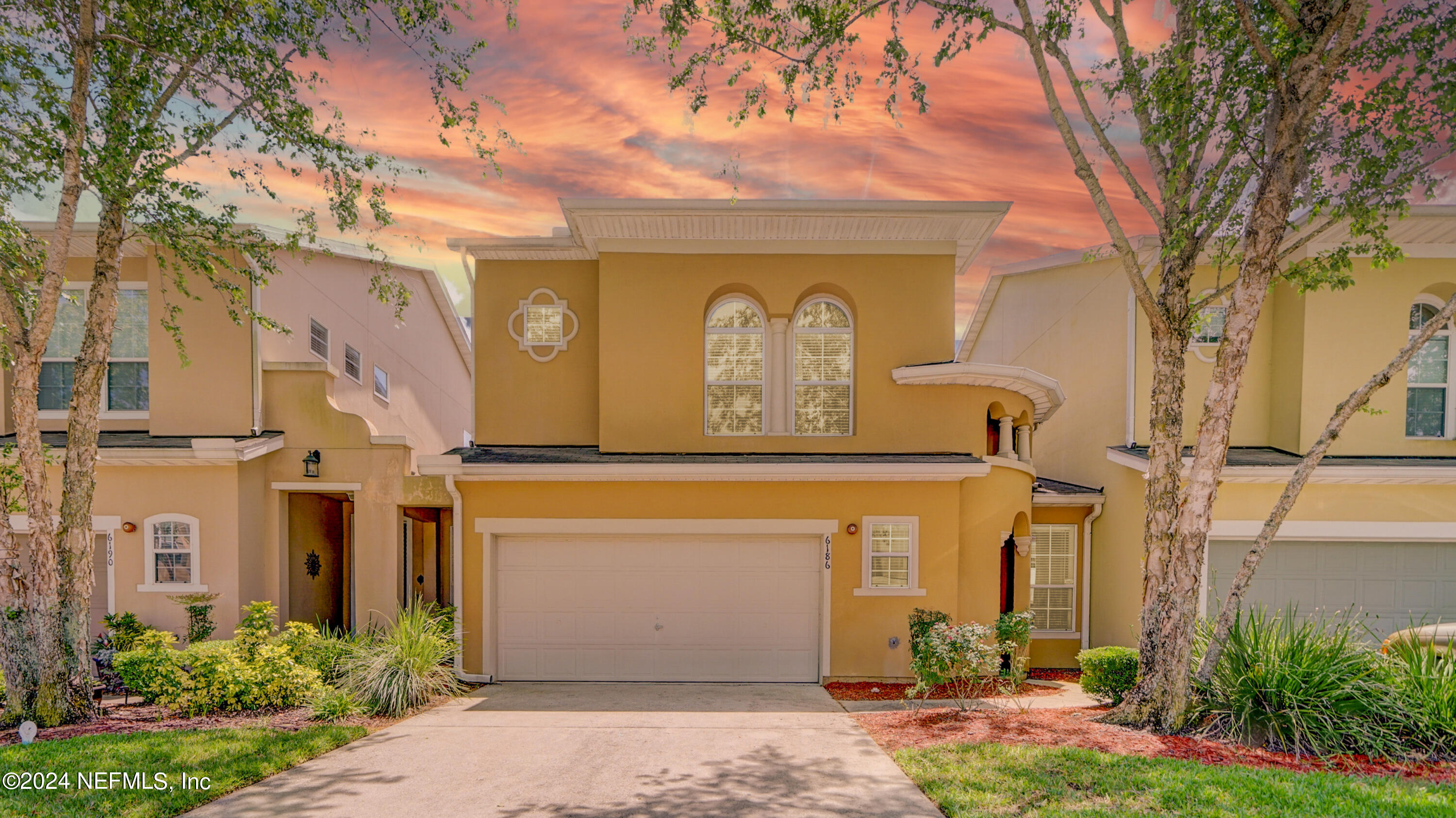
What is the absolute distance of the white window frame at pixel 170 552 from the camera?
10492mm

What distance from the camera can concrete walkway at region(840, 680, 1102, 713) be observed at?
8.79 metres

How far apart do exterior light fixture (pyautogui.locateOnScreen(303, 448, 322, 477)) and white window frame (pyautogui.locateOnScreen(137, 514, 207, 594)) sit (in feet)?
5.06

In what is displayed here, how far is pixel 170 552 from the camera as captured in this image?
10531 mm

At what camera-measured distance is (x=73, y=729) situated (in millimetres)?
7316

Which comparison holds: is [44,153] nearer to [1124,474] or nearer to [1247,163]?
[1247,163]

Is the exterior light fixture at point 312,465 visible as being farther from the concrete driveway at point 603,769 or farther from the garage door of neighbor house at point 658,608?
the concrete driveway at point 603,769

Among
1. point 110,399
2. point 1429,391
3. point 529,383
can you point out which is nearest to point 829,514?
point 529,383

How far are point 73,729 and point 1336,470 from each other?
16058 mm

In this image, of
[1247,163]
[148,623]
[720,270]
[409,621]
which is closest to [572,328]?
[720,270]

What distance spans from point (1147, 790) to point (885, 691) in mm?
4487

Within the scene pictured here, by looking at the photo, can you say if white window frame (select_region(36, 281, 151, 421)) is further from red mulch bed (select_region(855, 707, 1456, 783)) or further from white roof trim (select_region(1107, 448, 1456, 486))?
white roof trim (select_region(1107, 448, 1456, 486))

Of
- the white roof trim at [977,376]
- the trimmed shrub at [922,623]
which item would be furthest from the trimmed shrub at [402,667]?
the white roof trim at [977,376]

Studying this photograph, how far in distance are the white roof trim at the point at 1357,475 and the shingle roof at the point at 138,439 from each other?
13376 millimetres

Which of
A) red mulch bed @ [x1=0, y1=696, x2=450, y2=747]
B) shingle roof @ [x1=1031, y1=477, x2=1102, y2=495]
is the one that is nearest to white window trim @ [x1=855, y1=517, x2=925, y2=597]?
shingle roof @ [x1=1031, y1=477, x2=1102, y2=495]
